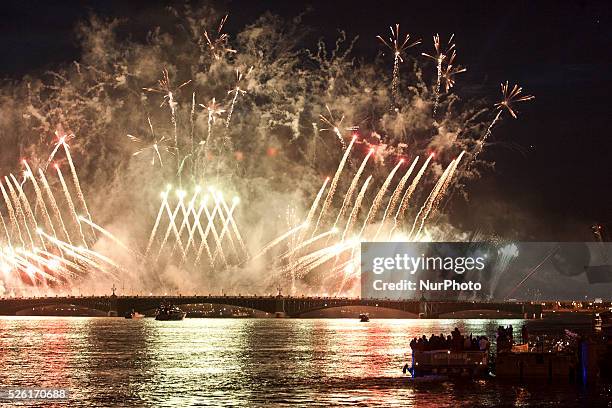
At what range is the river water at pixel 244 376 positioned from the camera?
219ft

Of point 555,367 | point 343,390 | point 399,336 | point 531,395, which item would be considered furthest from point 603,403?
point 399,336

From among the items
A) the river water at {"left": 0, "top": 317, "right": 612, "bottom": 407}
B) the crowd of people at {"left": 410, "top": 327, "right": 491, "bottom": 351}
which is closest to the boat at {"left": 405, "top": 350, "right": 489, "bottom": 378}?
the crowd of people at {"left": 410, "top": 327, "right": 491, "bottom": 351}

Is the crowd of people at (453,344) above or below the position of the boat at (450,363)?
above

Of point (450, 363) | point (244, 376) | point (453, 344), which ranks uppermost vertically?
point (453, 344)

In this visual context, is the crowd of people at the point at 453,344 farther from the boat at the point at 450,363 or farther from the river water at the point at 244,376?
the river water at the point at 244,376

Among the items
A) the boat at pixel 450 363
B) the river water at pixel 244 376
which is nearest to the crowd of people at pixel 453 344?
the boat at pixel 450 363

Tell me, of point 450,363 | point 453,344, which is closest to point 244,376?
point 450,363

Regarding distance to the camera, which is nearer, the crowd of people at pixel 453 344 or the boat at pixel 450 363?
the boat at pixel 450 363

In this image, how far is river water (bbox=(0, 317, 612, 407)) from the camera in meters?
66.7

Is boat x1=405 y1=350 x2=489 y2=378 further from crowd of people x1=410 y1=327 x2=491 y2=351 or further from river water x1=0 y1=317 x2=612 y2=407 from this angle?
river water x1=0 y1=317 x2=612 y2=407

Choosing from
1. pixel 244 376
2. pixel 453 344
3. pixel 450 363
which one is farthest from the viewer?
A: pixel 244 376

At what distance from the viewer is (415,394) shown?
69188 mm

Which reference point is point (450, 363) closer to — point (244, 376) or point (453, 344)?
point (453, 344)

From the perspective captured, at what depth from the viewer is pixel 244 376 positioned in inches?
3236
